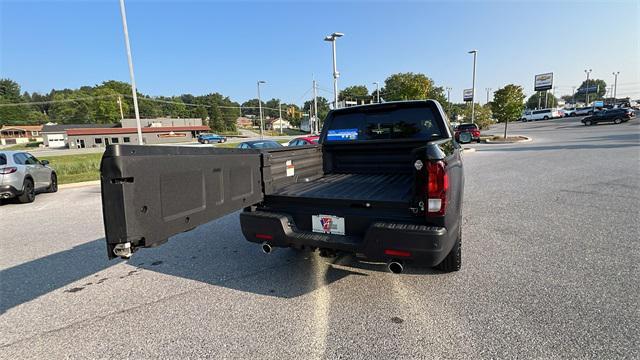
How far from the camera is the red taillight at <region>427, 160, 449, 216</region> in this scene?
2416mm

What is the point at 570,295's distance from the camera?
297 cm

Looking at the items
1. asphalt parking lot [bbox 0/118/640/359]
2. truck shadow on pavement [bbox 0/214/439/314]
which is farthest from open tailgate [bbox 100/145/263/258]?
truck shadow on pavement [bbox 0/214/439/314]

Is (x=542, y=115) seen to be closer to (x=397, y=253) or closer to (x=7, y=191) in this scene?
(x=397, y=253)

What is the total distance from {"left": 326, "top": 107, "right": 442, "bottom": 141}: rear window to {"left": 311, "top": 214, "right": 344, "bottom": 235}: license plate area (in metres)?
1.75

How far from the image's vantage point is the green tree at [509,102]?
84.9 ft

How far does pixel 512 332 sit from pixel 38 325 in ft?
13.2

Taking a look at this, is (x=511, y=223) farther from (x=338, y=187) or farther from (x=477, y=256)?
(x=338, y=187)

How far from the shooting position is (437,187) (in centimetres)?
246

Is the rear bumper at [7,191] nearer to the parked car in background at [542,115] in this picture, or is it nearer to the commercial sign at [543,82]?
the parked car in background at [542,115]

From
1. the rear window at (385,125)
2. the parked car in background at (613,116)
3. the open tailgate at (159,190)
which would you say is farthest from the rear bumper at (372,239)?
the parked car in background at (613,116)

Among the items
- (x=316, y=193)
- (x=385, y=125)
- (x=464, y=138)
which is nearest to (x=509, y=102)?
(x=464, y=138)

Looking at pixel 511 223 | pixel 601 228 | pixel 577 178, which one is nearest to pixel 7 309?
pixel 511 223

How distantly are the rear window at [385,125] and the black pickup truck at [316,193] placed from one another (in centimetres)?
1

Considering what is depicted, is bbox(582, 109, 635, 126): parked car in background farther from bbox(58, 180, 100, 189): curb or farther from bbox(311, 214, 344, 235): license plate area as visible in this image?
bbox(58, 180, 100, 189): curb
